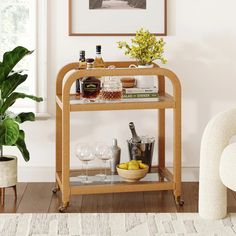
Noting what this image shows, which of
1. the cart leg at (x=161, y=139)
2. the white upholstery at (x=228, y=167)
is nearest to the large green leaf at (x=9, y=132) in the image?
the cart leg at (x=161, y=139)

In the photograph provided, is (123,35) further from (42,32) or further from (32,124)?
(32,124)

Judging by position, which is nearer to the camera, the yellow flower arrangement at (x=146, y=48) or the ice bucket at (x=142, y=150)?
the yellow flower arrangement at (x=146, y=48)

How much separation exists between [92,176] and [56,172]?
9.4 inches

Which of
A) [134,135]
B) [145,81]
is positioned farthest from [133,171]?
[145,81]

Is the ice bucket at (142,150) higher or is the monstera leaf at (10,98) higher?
the monstera leaf at (10,98)

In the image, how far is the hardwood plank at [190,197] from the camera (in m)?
3.92

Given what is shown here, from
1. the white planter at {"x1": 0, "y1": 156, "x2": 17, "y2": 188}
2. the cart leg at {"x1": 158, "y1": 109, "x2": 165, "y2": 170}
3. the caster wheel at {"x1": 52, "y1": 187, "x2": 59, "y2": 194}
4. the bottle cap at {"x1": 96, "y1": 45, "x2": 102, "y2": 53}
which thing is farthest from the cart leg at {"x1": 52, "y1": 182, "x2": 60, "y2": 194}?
the bottle cap at {"x1": 96, "y1": 45, "x2": 102, "y2": 53}

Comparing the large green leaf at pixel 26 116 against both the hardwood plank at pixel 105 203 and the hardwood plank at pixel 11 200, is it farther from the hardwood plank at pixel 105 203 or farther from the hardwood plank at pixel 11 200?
the hardwood plank at pixel 105 203

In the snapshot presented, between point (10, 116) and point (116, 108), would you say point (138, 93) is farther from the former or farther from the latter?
point (10, 116)

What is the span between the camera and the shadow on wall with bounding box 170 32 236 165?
4.41 metres

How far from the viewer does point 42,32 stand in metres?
4.34

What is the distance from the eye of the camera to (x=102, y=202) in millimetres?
4047

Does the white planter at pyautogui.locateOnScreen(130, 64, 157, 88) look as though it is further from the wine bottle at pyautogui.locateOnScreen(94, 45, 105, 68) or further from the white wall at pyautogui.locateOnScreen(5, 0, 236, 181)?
the white wall at pyautogui.locateOnScreen(5, 0, 236, 181)

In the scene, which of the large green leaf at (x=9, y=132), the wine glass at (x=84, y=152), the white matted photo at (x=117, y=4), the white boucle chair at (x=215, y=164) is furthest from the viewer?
the white matted photo at (x=117, y=4)
